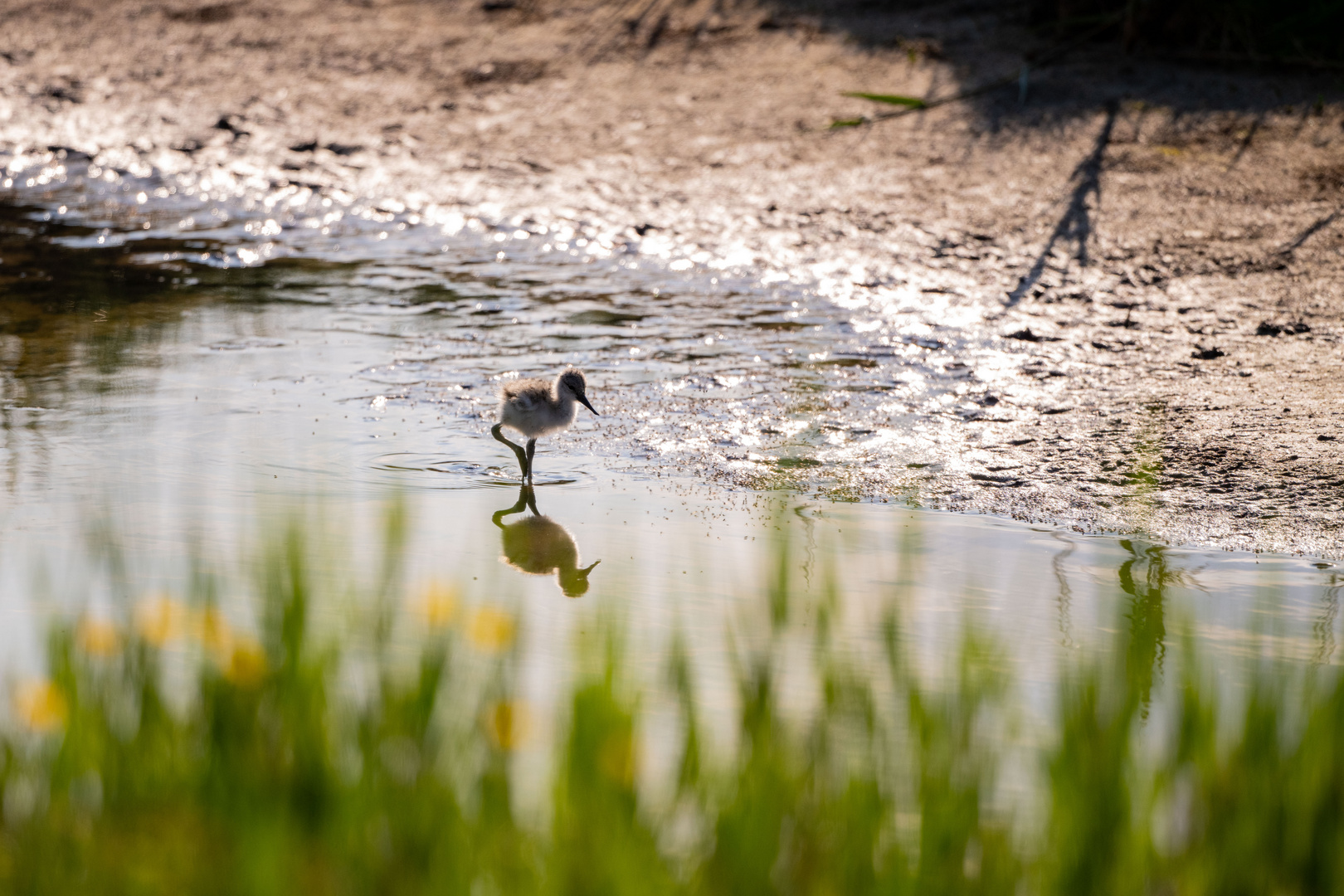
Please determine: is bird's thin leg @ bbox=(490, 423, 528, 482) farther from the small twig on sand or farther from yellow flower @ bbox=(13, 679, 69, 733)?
the small twig on sand

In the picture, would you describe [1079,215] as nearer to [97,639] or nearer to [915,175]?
[915,175]

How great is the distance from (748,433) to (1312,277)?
3247 millimetres

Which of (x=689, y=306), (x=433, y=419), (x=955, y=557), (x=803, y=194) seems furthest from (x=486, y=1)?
(x=955, y=557)

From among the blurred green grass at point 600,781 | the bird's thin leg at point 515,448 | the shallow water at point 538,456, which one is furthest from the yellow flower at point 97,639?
the bird's thin leg at point 515,448

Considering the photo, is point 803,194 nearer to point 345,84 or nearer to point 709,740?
point 345,84

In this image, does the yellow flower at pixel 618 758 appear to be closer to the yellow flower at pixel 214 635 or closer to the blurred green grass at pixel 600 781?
the blurred green grass at pixel 600 781

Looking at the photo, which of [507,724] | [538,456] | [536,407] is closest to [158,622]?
[507,724]

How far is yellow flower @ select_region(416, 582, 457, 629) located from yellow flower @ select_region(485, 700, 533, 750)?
174mm

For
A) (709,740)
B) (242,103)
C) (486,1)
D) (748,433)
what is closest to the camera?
(709,740)

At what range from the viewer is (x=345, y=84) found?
35.6ft

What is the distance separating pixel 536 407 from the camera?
541 cm

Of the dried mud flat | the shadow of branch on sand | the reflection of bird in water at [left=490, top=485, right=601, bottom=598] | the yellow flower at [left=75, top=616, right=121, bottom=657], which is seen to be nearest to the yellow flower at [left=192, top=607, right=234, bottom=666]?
the yellow flower at [left=75, top=616, right=121, bottom=657]

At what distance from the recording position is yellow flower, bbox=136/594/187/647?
2307mm

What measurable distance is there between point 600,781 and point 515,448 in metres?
3.62
